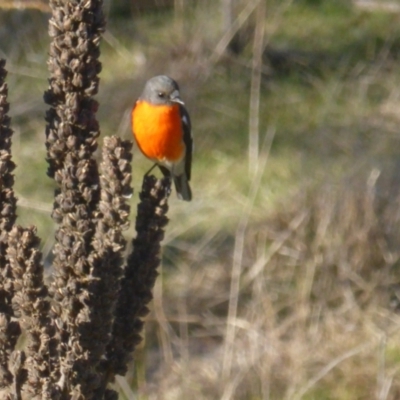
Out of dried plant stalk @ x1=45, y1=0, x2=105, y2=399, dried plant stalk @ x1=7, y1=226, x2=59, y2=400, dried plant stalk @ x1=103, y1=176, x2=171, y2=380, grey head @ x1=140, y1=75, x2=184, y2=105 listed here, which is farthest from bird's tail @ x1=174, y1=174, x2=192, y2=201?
dried plant stalk @ x1=7, y1=226, x2=59, y2=400

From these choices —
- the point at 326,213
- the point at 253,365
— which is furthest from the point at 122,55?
the point at 253,365

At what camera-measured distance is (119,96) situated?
9.02 meters

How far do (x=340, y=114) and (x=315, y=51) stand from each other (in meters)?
1.12

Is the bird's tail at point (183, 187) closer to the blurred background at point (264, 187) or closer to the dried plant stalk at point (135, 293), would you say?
the blurred background at point (264, 187)

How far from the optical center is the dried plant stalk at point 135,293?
2605 mm

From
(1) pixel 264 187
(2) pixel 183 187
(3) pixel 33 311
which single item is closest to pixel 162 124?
(2) pixel 183 187

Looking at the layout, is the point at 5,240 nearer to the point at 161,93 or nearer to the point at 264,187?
the point at 161,93

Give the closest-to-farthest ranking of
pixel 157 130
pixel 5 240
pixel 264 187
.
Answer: pixel 5 240 → pixel 157 130 → pixel 264 187

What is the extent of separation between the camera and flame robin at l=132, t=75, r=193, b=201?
488 cm

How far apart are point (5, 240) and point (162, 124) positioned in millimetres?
2634

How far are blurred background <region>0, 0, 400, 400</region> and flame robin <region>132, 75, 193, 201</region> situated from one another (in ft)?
2.77

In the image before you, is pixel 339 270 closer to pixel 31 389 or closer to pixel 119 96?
pixel 119 96

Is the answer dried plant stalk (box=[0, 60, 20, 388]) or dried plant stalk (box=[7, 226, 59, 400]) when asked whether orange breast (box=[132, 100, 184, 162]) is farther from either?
dried plant stalk (box=[7, 226, 59, 400])

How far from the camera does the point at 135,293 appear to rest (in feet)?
8.59
